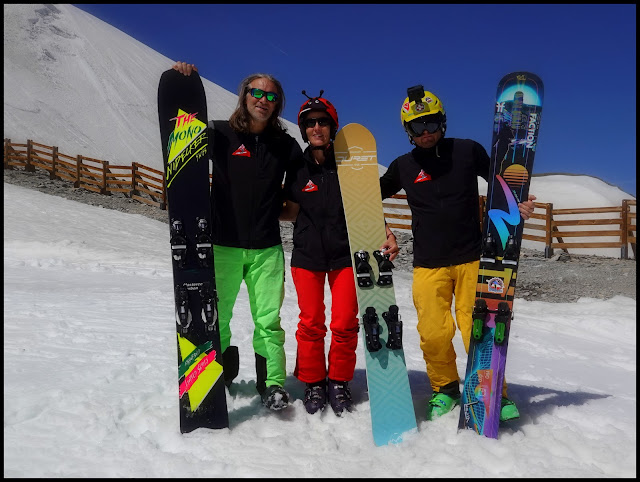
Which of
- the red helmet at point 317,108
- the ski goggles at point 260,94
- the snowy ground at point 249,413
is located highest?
the ski goggles at point 260,94

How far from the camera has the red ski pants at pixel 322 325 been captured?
10.1ft

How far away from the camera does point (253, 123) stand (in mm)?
3135

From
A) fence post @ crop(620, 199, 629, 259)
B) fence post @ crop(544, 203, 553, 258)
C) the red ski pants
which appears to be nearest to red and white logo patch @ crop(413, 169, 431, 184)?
the red ski pants

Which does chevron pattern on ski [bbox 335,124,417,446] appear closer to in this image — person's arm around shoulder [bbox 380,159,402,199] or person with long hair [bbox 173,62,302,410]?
person's arm around shoulder [bbox 380,159,402,199]

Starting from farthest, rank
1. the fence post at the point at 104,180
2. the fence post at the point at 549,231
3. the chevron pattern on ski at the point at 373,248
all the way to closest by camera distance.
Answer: the fence post at the point at 104,180 → the fence post at the point at 549,231 → the chevron pattern on ski at the point at 373,248

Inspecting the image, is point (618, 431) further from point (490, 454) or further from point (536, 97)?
point (536, 97)

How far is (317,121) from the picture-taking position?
3.11m

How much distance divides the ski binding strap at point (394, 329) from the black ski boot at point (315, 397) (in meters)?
0.50

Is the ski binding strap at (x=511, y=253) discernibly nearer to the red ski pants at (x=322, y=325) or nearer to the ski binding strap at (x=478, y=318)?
the ski binding strap at (x=478, y=318)

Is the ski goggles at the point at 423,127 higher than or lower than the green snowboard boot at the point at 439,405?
higher

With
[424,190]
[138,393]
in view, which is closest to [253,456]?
[138,393]

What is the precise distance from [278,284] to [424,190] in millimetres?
1053

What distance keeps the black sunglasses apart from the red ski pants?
892mm

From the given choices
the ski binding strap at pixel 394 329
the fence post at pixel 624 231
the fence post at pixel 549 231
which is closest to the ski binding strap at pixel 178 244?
the ski binding strap at pixel 394 329
